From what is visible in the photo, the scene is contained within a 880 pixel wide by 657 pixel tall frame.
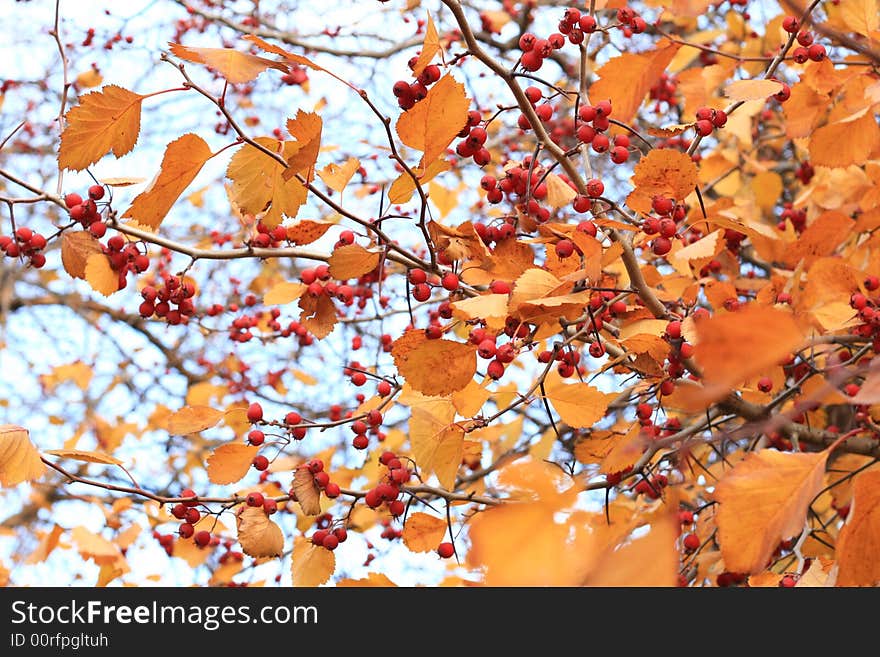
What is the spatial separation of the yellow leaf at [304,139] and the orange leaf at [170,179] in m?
0.17

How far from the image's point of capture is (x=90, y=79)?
11.7 feet

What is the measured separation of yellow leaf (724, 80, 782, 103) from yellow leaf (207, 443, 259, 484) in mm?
1054

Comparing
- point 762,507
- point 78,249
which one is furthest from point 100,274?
point 762,507

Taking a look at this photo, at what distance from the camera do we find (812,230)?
1.80m

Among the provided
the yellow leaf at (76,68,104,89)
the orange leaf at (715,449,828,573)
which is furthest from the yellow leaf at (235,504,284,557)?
the yellow leaf at (76,68,104,89)

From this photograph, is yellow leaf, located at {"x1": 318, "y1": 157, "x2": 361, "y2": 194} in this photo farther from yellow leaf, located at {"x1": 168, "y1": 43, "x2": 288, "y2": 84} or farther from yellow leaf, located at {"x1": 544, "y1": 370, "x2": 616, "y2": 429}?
yellow leaf, located at {"x1": 544, "y1": 370, "x2": 616, "y2": 429}

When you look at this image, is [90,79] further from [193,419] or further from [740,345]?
[740,345]

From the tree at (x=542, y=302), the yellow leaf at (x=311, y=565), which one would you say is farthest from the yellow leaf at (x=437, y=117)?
the yellow leaf at (x=311, y=565)

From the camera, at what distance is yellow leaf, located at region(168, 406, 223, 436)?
1.50m

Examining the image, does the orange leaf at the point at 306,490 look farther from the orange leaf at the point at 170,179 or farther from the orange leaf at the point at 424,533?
the orange leaf at the point at 170,179

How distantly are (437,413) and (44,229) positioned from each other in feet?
15.3

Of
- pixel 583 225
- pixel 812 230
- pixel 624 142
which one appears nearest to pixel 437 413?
pixel 583 225

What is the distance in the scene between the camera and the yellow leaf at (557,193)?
1.57m
